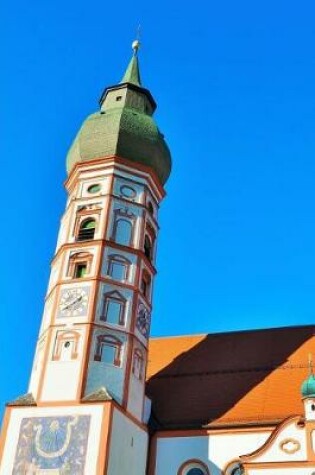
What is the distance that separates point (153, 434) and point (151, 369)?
399cm

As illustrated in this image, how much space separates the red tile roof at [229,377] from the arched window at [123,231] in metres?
5.30

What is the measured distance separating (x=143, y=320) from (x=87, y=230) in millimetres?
3697

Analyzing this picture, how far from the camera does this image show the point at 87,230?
78.1 ft

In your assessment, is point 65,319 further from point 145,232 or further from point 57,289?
point 145,232

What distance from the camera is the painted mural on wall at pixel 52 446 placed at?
1869 cm

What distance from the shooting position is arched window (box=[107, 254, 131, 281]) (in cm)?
2265

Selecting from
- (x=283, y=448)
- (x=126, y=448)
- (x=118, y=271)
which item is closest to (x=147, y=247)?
(x=118, y=271)

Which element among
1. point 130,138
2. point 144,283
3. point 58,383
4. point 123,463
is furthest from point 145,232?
point 123,463

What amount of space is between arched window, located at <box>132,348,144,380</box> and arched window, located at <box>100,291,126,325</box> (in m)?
1.11

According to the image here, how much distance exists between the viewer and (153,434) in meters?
21.9

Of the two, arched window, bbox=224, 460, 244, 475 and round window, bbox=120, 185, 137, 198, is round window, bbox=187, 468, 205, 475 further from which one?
round window, bbox=120, 185, 137, 198

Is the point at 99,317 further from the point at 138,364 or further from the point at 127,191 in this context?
the point at 127,191

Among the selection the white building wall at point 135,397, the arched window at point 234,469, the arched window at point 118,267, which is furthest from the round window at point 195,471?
the arched window at point 118,267

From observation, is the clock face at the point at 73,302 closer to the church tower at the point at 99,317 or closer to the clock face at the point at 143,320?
the church tower at the point at 99,317
